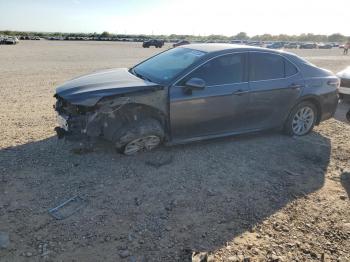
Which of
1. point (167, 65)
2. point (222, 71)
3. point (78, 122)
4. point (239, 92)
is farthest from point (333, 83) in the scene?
point (78, 122)

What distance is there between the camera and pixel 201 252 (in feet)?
11.2

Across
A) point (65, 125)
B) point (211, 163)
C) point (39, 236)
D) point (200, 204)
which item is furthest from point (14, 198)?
point (211, 163)

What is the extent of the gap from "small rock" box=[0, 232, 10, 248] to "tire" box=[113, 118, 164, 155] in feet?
6.93

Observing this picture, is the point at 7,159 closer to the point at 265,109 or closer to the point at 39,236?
the point at 39,236

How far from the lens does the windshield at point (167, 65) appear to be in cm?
556

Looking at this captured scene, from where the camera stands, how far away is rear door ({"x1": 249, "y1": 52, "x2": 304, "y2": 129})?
6.01m

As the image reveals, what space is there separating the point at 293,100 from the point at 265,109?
2.20 feet

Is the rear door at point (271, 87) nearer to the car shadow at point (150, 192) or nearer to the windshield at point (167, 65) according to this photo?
the car shadow at point (150, 192)

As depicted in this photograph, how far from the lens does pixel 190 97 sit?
541 centimetres

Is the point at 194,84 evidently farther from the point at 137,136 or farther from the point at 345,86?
the point at 345,86

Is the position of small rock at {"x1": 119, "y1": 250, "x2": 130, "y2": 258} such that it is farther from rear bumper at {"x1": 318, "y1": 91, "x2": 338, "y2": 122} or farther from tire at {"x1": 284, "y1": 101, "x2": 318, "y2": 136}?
rear bumper at {"x1": 318, "y1": 91, "x2": 338, "y2": 122}

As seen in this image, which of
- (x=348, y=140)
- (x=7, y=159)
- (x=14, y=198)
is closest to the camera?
(x=14, y=198)

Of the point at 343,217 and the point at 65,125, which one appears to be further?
the point at 65,125

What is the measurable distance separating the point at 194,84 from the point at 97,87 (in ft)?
4.74
